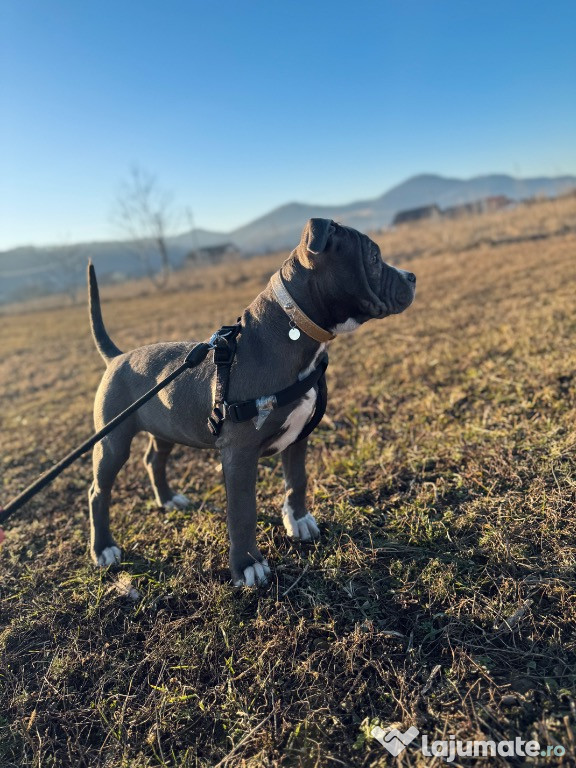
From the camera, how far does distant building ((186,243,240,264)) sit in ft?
165

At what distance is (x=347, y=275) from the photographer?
223cm

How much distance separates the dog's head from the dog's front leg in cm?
86

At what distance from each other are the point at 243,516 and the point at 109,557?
A: 1144mm

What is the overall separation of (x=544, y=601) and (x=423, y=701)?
31.3 inches

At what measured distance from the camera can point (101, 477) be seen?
9.47 ft

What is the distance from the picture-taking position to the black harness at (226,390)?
2.30 meters

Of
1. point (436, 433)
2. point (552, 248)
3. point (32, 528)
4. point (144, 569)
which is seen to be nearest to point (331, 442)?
point (436, 433)

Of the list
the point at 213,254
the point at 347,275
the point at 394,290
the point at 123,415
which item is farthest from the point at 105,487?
the point at 213,254

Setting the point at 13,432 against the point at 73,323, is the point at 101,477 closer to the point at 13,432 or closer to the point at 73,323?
the point at 13,432

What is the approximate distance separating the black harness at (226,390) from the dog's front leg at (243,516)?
18 cm

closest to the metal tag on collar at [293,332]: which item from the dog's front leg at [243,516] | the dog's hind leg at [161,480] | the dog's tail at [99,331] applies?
the dog's front leg at [243,516]

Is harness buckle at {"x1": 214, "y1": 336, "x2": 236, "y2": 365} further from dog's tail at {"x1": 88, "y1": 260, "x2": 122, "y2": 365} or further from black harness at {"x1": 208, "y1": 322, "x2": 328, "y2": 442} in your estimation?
dog's tail at {"x1": 88, "y1": 260, "x2": 122, "y2": 365}

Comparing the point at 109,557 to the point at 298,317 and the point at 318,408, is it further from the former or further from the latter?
the point at 298,317

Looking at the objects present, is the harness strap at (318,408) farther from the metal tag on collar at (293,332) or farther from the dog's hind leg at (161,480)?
the dog's hind leg at (161,480)
